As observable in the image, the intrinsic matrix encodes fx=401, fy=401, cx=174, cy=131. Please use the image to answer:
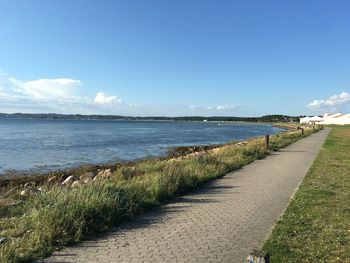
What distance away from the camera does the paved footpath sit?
5.70m

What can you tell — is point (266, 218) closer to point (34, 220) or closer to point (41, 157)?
point (34, 220)

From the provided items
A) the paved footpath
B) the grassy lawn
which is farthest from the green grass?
the grassy lawn

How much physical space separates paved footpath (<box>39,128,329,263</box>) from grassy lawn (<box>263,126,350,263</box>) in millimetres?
282

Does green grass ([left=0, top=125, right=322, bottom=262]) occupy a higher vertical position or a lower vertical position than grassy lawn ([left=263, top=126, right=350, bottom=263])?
higher

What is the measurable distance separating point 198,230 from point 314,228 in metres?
2.10

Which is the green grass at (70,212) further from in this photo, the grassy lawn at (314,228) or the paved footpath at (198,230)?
the grassy lawn at (314,228)

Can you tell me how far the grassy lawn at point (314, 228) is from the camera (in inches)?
229

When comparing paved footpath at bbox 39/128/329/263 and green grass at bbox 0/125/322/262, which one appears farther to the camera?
green grass at bbox 0/125/322/262

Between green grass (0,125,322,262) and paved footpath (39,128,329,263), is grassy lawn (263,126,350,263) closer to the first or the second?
paved footpath (39,128,329,263)

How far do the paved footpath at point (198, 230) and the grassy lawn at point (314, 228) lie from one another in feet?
0.93

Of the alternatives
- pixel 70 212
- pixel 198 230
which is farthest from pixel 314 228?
pixel 70 212

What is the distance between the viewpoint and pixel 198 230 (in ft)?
22.9

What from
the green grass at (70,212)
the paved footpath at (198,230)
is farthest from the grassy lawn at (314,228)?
the green grass at (70,212)

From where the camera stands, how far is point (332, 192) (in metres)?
10.8
